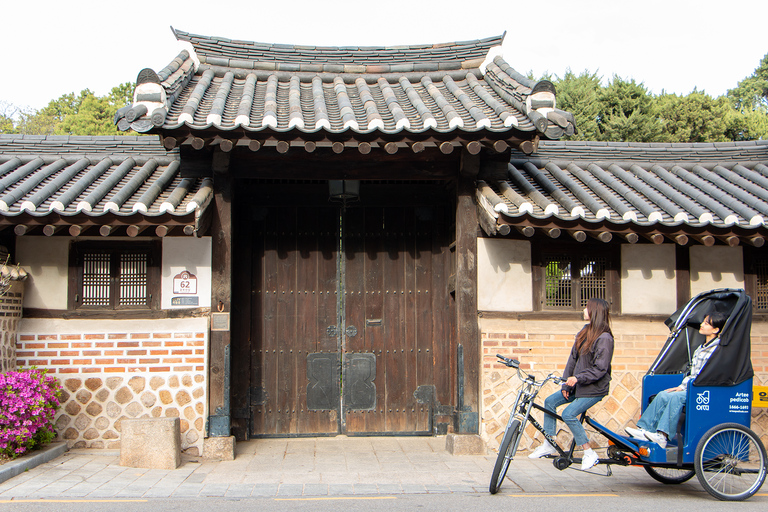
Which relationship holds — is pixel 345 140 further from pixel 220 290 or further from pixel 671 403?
pixel 671 403

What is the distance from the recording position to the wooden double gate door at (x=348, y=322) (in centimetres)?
805

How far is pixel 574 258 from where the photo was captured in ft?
25.3

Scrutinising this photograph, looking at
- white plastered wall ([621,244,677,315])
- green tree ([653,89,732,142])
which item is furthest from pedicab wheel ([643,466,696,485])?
green tree ([653,89,732,142])

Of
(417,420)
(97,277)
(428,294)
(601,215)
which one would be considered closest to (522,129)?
(601,215)

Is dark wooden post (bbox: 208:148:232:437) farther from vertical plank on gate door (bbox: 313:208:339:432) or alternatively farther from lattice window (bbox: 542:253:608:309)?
lattice window (bbox: 542:253:608:309)

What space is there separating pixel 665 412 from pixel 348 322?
4052 mm

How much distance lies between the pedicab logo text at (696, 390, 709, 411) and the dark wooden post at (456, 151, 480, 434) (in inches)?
98.1

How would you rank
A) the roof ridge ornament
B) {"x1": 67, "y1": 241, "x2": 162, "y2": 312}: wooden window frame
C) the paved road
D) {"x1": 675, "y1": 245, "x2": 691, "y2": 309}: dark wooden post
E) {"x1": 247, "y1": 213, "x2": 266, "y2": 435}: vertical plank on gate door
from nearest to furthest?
the paved road → {"x1": 67, "y1": 241, "x2": 162, "y2": 312}: wooden window frame → {"x1": 675, "y1": 245, "x2": 691, "y2": 309}: dark wooden post → {"x1": 247, "y1": 213, "x2": 266, "y2": 435}: vertical plank on gate door → the roof ridge ornament

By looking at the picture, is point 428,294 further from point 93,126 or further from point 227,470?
point 93,126

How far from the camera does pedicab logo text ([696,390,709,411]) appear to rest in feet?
18.1

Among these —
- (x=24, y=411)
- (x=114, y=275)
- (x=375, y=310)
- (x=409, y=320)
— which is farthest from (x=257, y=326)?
(x=24, y=411)

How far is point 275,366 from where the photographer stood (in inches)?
317

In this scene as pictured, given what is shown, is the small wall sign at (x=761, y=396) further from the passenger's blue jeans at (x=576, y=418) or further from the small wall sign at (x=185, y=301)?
the small wall sign at (x=185, y=301)

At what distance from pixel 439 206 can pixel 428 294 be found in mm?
1222
